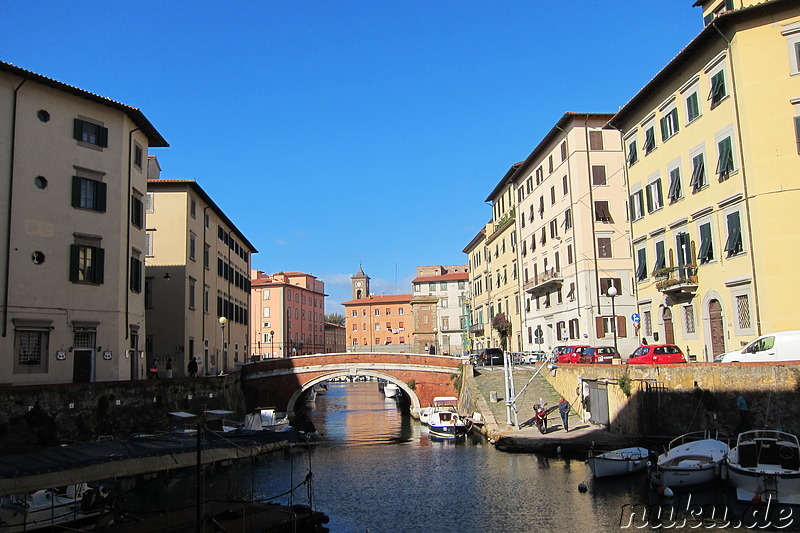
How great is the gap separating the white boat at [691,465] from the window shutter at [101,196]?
28.5m

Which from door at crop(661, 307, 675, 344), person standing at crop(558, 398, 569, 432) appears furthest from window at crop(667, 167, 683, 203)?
person standing at crop(558, 398, 569, 432)

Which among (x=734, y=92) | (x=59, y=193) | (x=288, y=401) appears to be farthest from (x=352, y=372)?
(x=734, y=92)

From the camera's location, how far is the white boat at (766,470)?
20.5 m

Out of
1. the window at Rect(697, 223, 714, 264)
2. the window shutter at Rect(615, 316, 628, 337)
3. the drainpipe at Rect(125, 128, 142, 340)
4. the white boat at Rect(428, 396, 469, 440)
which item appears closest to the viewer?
the window at Rect(697, 223, 714, 264)

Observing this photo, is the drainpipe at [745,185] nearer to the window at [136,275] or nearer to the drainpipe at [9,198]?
the window at [136,275]

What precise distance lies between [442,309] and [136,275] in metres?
77.0

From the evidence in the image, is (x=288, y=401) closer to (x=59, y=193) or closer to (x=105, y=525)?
(x=59, y=193)

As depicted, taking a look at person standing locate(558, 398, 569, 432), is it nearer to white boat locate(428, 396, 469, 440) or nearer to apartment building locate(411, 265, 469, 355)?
white boat locate(428, 396, 469, 440)

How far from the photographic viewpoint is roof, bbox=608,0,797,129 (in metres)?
29.0

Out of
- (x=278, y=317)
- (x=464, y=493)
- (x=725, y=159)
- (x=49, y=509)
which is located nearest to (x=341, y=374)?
(x=464, y=493)

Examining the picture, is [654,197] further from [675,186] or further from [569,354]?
[569,354]

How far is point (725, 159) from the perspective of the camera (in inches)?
1200

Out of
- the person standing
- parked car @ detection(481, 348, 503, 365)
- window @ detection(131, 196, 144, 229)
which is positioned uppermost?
window @ detection(131, 196, 144, 229)

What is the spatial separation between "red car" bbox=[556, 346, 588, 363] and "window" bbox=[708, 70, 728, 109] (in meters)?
17.3
